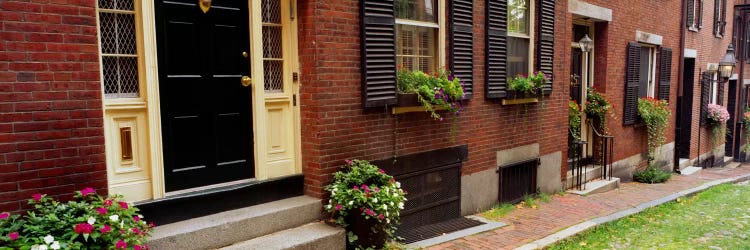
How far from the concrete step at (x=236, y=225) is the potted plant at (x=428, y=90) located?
1.65 meters

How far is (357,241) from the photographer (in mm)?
5281

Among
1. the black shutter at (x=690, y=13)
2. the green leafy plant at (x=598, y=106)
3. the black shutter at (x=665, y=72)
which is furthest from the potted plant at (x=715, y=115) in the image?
the green leafy plant at (x=598, y=106)

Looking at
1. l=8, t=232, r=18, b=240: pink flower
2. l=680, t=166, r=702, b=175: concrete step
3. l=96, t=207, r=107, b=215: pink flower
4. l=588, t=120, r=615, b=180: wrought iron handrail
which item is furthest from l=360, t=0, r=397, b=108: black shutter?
l=680, t=166, r=702, b=175: concrete step

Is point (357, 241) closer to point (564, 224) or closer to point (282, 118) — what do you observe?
point (282, 118)

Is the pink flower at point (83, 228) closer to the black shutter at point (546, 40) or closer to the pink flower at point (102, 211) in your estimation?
the pink flower at point (102, 211)

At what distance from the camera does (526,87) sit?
25.8 feet

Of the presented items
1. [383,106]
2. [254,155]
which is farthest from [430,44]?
[254,155]

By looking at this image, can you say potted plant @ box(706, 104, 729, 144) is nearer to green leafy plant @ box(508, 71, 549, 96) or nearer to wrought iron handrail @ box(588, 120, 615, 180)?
wrought iron handrail @ box(588, 120, 615, 180)

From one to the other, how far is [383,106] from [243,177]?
170 cm

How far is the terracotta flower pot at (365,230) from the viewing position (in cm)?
520

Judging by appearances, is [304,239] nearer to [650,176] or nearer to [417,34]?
[417,34]

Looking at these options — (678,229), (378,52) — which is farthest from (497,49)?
(678,229)

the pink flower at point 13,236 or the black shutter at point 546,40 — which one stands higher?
the black shutter at point 546,40

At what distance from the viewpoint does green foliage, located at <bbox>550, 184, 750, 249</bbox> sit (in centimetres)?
646
